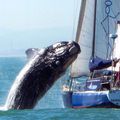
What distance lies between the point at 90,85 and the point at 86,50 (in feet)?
17.3

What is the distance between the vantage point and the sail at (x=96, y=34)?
37094 mm

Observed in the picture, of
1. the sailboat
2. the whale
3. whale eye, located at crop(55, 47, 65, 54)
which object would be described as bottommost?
the whale

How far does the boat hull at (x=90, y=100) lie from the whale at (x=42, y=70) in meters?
11.6

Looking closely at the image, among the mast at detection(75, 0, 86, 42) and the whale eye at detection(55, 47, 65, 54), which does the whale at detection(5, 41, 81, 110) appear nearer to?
the whale eye at detection(55, 47, 65, 54)

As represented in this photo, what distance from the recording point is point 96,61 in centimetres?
3381

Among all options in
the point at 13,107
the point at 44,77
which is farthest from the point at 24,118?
the point at 44,77

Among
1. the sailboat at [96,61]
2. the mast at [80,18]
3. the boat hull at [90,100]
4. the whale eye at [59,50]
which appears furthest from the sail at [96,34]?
the whale eye at [59,50]

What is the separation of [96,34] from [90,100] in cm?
710

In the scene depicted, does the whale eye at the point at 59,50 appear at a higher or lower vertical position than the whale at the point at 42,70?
higher

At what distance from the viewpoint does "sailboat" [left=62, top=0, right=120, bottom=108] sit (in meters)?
30.9

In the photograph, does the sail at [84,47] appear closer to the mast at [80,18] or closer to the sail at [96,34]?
the sail at [96,34]

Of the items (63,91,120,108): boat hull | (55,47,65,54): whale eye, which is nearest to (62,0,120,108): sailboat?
(63,91,120,108): boat hull

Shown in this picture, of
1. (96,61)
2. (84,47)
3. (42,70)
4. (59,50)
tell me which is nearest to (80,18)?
(84,47)

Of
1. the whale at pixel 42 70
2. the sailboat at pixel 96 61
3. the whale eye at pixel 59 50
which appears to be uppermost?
the sailboat at pixel 96 61
